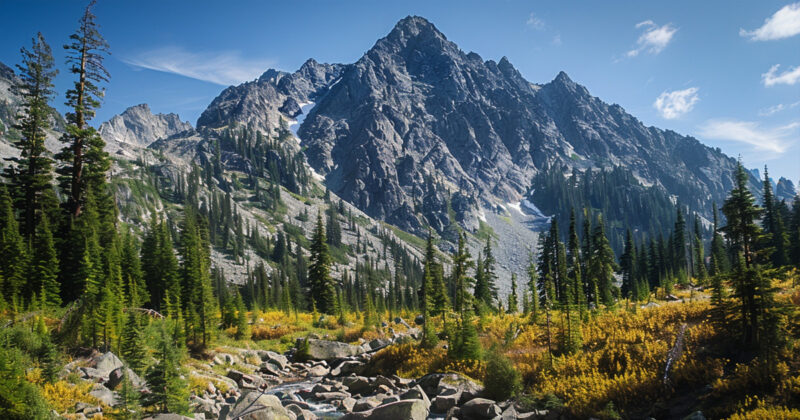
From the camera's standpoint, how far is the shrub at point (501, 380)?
1680 centimetres

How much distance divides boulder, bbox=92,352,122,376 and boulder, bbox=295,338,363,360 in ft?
45.9

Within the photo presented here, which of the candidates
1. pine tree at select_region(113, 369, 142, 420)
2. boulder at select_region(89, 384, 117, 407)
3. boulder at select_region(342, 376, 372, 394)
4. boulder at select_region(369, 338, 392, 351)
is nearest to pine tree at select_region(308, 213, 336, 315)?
boulder at select_region(369, 338, 392, 351)

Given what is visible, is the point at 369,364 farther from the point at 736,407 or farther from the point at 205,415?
the point at 736,407

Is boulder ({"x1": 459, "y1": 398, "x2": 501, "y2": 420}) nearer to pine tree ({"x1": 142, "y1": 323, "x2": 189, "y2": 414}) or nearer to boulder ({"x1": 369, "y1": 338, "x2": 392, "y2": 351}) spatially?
pine tree ({"x1": 142, "y1": 323, "x2": 189, "y2": 414})

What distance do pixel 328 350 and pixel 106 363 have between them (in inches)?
637

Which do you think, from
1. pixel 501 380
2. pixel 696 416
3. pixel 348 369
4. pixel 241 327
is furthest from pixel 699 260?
pixel 241 327

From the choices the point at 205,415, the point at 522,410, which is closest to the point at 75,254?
the point at 205,415

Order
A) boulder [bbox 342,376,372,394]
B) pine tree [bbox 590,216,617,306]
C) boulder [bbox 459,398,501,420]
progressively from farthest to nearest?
pine tree [bbox 590,216,617,306]
boulder [bbox 342,376,372,394]
boulder [bbox 459,398,501,420]

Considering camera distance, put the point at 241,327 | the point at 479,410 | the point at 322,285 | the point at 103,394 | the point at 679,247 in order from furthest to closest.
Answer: the point at 679,247 → the point at 322,285 → the point at 241,327 → the point at 479,410 → the point at 103,394

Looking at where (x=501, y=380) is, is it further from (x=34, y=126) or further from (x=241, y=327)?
(x=34, y=126)

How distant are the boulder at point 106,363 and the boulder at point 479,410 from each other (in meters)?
15.0

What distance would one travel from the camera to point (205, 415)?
15906 mm

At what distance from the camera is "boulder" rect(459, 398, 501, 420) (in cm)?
1489

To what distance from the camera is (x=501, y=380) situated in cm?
1716
